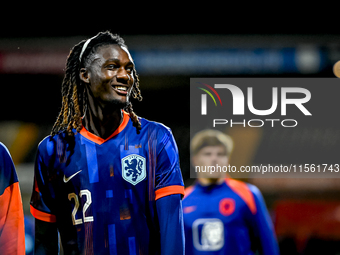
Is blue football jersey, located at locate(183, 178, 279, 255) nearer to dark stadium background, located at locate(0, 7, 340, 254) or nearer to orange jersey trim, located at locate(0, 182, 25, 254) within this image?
dark stadium background, located at locate(0, 7, 340, 254)

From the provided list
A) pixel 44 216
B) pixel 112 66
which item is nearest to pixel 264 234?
pixel 44 216

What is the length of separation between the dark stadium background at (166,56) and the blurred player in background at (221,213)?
12.7 inches

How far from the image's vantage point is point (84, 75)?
7.61 feet

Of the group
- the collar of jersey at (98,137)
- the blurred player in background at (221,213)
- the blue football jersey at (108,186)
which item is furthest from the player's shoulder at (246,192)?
the collar of jersey at (98,137)

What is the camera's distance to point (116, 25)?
14.5 feet

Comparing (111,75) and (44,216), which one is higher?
(111,75)

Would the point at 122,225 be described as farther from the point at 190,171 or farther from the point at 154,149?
the point at 190,171

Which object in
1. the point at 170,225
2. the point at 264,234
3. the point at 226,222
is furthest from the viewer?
the point at 226,222

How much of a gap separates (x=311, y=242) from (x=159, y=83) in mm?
2628

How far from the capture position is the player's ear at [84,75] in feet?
7.55

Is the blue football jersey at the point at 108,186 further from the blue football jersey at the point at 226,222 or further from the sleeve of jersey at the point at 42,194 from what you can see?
the blue football jersey at the point at 226,222

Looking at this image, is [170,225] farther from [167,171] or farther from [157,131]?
[157,131]

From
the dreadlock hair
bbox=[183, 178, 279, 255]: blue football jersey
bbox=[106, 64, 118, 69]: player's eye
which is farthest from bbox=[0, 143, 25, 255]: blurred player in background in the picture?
bbox=[183, 178, 279, 255]: blue football jersey

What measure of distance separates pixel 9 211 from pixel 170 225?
3.34 ft
